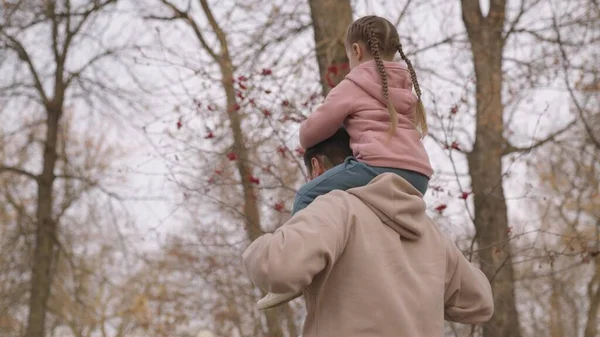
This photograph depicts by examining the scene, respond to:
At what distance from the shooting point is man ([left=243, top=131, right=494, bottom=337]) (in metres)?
1.90

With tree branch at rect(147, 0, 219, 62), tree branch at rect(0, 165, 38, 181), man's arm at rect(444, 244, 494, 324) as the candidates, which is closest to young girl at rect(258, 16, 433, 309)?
man's arm at rect(444, 244, 494, 324)

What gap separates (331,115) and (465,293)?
64 centimetres

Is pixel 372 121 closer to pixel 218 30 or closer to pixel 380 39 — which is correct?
pixel 380 39

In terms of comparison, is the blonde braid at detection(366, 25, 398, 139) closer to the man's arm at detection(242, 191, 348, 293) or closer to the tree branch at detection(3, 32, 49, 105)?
the man's arm at detection(242, 191, 348, 293)

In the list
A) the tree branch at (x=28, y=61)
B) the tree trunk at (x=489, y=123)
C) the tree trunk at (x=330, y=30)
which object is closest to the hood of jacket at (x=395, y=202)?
the tree trunk at (x=330, y=30)

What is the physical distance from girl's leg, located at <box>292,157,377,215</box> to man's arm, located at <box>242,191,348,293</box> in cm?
11

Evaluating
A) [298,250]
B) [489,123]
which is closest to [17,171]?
[489,123]

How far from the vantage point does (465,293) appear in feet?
7.61

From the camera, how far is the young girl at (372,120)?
82.5 inches

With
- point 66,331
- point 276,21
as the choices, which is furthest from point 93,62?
point 66,331

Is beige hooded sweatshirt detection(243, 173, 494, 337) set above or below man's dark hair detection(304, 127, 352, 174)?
below

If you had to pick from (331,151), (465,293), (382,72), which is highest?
(382,72)

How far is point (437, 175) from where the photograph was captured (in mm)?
4891

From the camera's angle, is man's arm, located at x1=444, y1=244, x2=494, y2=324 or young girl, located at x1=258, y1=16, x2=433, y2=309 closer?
young girl, located at x1=258, y1=16, x2=433, y2=309
